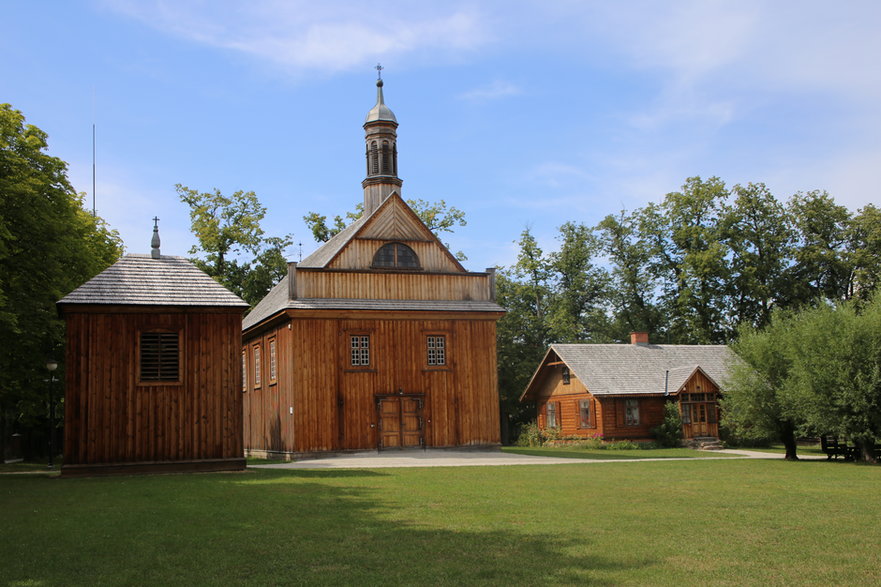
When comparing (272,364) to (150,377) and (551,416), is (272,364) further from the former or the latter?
(551,416)

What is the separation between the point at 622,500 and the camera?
1459 centimetres

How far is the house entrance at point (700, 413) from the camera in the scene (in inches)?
1556

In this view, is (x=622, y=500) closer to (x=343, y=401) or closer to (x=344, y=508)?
(x=344, y=508)

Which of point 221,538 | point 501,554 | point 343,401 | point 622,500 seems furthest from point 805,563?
point 343,401

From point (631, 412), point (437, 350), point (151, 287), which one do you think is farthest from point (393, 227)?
point (631, 412)

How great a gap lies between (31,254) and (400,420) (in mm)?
12835

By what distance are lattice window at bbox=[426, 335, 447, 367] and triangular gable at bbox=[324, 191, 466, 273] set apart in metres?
2.90

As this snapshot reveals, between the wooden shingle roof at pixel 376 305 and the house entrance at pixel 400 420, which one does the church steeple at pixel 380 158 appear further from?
the house entrance at pixel 400 420

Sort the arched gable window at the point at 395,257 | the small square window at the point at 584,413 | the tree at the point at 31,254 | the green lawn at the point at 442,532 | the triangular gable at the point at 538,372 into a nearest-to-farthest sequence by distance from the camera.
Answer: the green lawn at the point at 442,532
the tree at the point at 31,254
the arched gable window at the point at 395,257
the small square window at the point at 584,413
the triangular gable at the point at 538,372

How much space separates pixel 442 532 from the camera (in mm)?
11039

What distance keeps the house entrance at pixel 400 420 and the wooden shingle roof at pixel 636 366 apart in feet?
41.1

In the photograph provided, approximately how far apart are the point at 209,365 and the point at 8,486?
5.36m

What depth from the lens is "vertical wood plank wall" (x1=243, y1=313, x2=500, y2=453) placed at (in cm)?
2862

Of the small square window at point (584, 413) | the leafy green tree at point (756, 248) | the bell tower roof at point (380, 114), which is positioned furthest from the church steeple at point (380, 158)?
the leafy green tree at point (756, 248)
